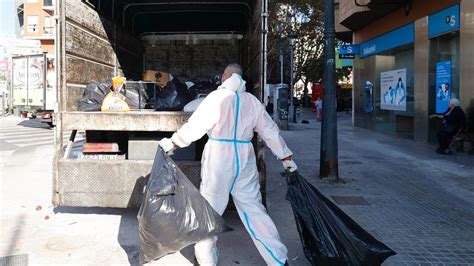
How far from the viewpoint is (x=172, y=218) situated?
11.9 ft

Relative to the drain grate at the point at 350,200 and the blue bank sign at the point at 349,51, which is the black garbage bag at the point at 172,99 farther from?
the blue bank sign at the point at 349,51

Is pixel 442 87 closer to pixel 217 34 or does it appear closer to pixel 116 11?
pixel 217 34

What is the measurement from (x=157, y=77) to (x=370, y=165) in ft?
16.0

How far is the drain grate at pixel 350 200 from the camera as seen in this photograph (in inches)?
262

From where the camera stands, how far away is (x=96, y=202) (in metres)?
4.80

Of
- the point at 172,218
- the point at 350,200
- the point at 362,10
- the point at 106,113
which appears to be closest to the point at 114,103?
the point at 106,113

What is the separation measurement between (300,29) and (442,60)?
24611 mm

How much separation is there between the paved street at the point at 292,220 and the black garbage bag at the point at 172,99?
141 cm

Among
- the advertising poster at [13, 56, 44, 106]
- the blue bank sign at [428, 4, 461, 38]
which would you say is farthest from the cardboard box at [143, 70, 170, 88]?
the advertising poster at [13, 56, 44, 106]

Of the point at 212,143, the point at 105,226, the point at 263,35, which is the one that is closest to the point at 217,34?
the point at 263,35

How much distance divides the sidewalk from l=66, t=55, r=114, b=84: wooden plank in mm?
2777

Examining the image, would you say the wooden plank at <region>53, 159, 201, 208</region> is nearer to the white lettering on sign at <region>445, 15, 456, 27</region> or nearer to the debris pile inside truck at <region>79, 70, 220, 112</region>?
the debris pile inside truck at <region>79, 70, 220, 112</region>

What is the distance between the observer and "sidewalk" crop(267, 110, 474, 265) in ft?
15.9

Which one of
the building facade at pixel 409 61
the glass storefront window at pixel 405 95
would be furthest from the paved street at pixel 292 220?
the glass storefront window at pixel 405 95
